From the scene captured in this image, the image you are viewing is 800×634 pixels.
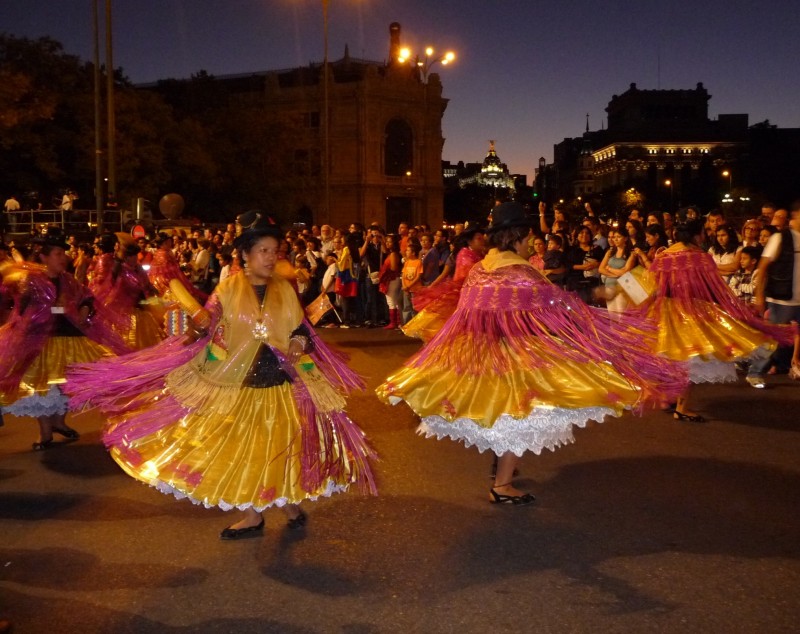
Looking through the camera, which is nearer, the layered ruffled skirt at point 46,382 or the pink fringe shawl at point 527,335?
the pink fringe shawl at point 527,335

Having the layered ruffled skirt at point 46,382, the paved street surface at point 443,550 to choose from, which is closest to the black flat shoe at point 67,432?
the layered ruffled skirt at point 46,382

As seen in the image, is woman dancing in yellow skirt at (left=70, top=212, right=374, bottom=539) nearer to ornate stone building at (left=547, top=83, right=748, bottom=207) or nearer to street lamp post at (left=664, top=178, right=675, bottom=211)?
street lamp post at (left=664, top=178, right=675, bottom=211)

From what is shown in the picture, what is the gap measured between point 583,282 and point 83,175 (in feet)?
95.6

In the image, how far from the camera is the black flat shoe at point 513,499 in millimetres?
5832

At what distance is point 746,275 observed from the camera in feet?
37.2

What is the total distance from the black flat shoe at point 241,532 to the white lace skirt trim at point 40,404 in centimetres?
291

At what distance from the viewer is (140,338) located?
33.1 feet

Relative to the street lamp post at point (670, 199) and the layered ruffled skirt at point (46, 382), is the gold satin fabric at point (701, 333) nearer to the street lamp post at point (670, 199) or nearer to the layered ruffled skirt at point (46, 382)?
→ the layered ruffled skirt at point (46, 382)

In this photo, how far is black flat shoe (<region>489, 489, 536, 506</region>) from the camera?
5832mm

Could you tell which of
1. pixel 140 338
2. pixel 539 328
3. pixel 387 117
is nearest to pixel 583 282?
pixel 140 338

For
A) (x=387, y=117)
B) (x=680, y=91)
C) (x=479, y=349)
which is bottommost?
(x=479, y=349)

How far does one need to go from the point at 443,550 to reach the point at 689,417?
403cm

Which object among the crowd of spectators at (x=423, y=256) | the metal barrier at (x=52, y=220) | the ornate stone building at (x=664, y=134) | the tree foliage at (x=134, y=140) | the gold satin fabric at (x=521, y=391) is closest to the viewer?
the gold satin fabric at (x=521, y=391)

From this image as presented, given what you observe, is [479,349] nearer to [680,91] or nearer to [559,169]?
[680,91]
